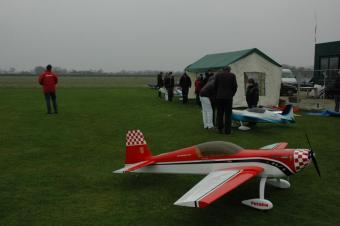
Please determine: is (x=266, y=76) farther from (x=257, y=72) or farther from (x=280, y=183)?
(x=280, y=183)

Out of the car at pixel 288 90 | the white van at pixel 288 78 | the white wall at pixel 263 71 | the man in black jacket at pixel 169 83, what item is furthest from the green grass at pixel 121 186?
the white van at pixel 288 78

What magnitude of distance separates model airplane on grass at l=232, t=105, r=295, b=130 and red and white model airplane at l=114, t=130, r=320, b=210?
587 cm

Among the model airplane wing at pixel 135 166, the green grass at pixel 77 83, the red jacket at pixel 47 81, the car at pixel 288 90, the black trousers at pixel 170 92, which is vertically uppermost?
the red jacket at pixel 47 81

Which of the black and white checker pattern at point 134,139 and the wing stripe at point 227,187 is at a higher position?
the black and white checker pattern at point 134,139

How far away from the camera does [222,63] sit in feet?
64.1

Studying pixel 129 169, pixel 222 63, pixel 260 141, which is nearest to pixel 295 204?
pixel 129 169

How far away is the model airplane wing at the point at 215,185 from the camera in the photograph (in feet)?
14.5

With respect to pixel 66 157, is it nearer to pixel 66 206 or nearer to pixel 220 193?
pixel 66 206

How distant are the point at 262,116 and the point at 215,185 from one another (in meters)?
7.62

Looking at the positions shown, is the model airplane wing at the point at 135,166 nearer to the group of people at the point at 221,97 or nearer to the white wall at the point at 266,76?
the group of people at the point at 221,97

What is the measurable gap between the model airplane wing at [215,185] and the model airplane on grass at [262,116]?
650 centimetres

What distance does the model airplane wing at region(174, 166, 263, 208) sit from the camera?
14.5 feet

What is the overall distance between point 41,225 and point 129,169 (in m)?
1.85

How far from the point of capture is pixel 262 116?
12.2 meters
